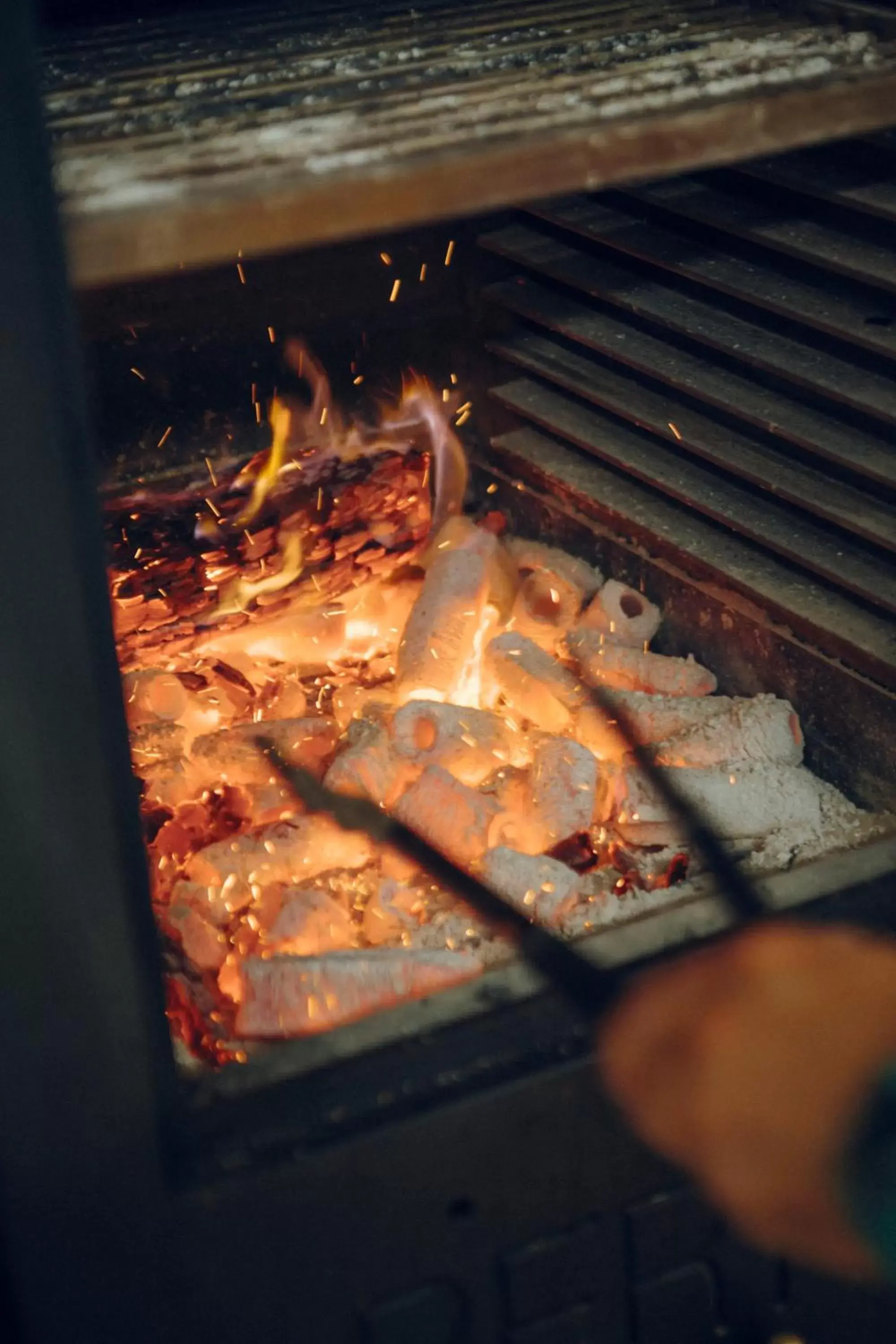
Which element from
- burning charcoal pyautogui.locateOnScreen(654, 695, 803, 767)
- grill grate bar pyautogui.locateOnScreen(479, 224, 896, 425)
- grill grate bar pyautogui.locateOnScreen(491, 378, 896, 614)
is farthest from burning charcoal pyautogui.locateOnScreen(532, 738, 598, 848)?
grill grate bar pyautogui.locateOnScreen(479, 224, 896, 425)

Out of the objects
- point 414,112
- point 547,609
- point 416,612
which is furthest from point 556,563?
point 414,112

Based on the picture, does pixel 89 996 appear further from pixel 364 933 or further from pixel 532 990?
pixel 364 933

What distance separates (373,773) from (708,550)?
0.52 meters

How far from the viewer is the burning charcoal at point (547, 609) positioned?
78.7 inches

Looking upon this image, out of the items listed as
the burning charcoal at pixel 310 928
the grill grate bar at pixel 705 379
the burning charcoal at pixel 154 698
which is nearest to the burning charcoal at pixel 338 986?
the burning charcoal at pixel 310 928

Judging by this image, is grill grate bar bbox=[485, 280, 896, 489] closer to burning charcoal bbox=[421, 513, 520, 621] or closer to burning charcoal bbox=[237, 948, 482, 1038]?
burning charcoal bbox=[421, 513, 520, 621]

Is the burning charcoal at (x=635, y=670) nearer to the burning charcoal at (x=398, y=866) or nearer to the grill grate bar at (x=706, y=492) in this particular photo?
the grill grate bar at (x=706, y=492)

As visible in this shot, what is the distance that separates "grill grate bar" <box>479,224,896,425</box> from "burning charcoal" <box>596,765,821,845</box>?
44 centimetres

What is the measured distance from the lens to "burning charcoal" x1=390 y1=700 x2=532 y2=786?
169 centimetres

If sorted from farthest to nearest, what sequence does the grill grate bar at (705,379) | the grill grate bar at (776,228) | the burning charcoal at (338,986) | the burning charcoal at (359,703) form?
the burning charcoal at (359,703), the grill grate bar at (705,379), the grill grate bar at (776,228), the burning charcoal at (338,986)

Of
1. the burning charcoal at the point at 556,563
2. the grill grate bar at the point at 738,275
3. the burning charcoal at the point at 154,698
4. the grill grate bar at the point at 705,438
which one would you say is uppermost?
the grill grate bar at the point at 738,275

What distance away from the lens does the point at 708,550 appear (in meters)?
1.79

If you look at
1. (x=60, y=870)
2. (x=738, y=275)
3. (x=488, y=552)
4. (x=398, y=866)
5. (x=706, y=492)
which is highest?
(x=738, y=275)

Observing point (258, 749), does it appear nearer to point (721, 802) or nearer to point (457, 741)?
point (457, 741)
